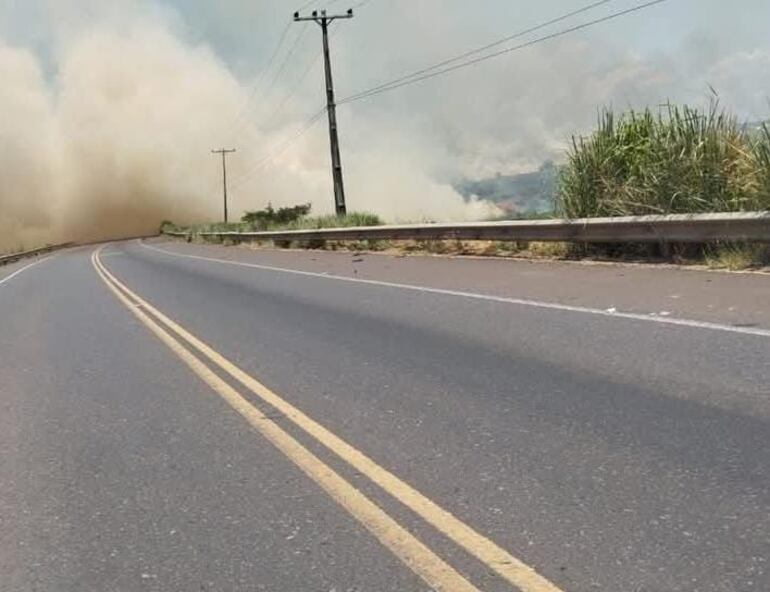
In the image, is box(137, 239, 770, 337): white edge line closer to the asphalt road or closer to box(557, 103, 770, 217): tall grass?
the asphalt road

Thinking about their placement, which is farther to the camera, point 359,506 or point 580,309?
point 580,309

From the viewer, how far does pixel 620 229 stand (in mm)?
13812

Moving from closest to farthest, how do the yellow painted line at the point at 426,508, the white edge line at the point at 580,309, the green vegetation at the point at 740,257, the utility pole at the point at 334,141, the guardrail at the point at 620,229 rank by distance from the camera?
the yellow painted line at the point at 426,508 → the white edge line at the point at 580,309 → the guardrail at the point at 620,229 → the green vegetation at the point at 740,257 → the utility pole at the point at 334,141

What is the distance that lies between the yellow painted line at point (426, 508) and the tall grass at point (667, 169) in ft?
26.4

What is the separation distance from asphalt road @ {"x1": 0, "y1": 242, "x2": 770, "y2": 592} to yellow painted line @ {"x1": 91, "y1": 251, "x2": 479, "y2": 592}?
2cm

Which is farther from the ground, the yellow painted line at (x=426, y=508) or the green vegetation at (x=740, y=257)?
the green vegetation at (x=740, y=257)

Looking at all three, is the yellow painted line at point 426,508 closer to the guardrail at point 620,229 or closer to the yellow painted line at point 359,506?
the yellow painted line at point 359,506

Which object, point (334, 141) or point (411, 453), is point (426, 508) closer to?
point (411, 453)

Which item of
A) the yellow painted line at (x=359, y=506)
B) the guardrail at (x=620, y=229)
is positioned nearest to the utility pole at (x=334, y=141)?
the guardrail at (x=620, y=229)

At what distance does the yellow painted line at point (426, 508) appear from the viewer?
3.57 metres

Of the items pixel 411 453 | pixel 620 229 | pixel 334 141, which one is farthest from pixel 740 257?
pixel 334 141

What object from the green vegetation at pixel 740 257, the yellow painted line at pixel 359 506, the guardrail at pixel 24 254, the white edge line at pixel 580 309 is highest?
the green vegetation at pixel 740 257

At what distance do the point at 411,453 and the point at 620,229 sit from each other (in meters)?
9.39

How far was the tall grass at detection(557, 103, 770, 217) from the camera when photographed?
12758 mm
